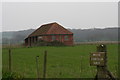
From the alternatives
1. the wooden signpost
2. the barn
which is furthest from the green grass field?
the barn

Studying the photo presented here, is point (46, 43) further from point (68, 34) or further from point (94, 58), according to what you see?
point (94, 58)

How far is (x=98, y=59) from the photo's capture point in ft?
23.6

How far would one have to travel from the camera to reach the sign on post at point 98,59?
7148 millimetres

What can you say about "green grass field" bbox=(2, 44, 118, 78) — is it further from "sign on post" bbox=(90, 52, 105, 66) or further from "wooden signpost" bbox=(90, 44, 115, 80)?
"sign on post" bbox=(90, 52, 105, 66)

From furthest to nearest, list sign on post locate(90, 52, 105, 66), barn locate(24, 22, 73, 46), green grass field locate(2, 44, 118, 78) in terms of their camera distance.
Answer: barn locate(24, 22, 73, 46)
green grass field locate(2, 44, 118, 78)
sign on post locate(90, 52, 105, 66)

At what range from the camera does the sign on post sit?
7148 mm

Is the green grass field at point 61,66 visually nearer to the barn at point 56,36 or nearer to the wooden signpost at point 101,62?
the wooden signpost at point 101,62

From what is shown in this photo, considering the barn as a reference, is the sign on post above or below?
below

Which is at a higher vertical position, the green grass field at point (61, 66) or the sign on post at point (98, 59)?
the sign on post at point (98, 59)

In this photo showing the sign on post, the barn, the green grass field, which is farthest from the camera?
the barn

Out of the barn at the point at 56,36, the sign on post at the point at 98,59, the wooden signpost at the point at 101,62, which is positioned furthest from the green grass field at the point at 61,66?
the barn at the point at 56,36

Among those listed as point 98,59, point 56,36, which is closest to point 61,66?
point 98,59

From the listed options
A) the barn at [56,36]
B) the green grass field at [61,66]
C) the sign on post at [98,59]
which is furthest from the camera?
the barn at [56,36]

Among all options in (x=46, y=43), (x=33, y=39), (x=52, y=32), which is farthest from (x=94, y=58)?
(x=33, y=39)
